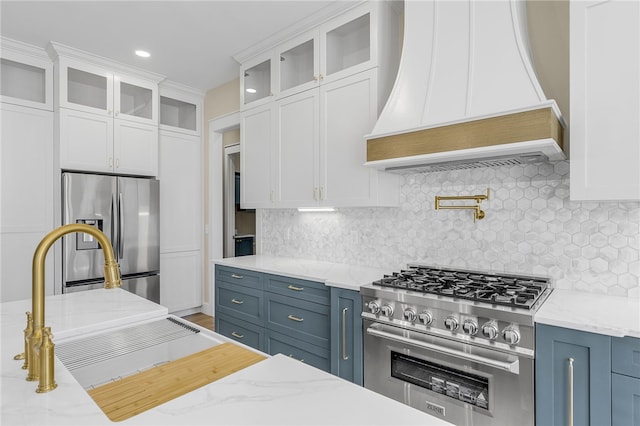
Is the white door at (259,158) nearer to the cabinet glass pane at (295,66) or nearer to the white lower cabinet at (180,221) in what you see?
the cabinet glass pane at (295,66)

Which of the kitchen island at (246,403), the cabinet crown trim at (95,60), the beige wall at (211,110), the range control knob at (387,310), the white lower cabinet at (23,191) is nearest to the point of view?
the kitchen island at (246,403)

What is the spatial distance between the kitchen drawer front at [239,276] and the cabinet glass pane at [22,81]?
2.31 meters

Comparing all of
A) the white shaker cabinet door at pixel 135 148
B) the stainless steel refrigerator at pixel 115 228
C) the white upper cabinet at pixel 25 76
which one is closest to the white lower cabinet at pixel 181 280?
the stainless steel refrigerator at pixel 115 228

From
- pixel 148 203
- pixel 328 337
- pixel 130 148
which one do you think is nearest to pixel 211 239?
pixel 148 203

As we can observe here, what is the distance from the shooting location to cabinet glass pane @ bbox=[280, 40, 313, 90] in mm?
2957

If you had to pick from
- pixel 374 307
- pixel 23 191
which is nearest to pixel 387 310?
pixel 374 307

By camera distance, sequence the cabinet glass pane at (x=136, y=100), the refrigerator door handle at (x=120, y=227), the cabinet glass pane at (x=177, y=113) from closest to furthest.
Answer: the refrigerator door handle at (x=120, y=227)
the cabinet glass pane at (x=136, y=100)
the cabinet glass pane at (x=177, y=113)

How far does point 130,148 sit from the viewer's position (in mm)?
3674

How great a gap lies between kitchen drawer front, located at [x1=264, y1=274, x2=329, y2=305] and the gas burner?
0.46 meters

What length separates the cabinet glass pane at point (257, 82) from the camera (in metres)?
3.31

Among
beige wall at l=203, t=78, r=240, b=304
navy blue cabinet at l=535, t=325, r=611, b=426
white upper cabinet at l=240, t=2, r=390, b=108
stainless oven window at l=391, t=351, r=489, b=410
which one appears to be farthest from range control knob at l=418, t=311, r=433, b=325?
beige wall at l=203, t=78, r=240, b=304

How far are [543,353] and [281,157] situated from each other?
2255mm

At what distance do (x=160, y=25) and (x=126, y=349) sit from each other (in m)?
2.62

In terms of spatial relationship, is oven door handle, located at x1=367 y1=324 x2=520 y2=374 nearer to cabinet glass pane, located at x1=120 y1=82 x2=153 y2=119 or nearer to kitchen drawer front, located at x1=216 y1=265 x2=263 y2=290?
kitchen drawer front, located at x1=216 y1=265 x2=263 y2=290
